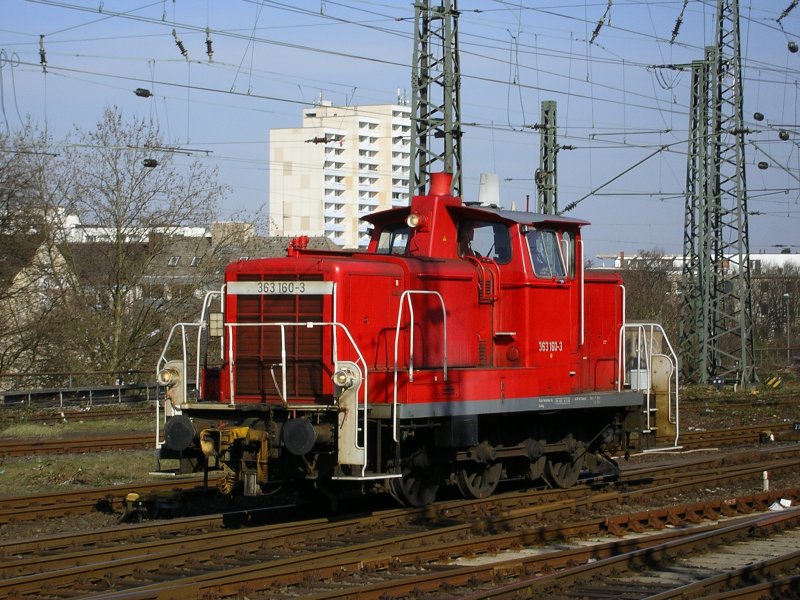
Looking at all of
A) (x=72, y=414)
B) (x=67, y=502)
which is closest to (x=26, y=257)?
(x=72, y=414)

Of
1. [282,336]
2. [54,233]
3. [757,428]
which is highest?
[54,233]

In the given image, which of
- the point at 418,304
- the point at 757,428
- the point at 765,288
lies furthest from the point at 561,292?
the point at 765,288

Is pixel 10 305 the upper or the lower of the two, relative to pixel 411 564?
upper

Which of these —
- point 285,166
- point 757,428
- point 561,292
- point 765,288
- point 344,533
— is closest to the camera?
point 344,533

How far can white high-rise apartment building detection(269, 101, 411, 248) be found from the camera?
11394 cm

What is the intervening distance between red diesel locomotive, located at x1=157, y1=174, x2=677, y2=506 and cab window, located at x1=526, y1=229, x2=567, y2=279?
0.08 feet

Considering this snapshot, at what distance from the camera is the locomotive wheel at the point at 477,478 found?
477 inches

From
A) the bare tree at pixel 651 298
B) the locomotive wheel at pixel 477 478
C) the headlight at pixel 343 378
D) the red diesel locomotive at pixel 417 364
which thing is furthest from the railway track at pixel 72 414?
the bare tree at pixel 651 298

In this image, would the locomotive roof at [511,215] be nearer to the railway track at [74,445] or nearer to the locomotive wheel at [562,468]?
the locomotive wheel at [562,468]

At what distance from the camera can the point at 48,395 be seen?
90.4 ft

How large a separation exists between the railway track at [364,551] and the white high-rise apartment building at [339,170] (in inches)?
3788

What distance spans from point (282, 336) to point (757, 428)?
15834mm

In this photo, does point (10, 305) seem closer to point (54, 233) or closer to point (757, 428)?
point (54, 233)

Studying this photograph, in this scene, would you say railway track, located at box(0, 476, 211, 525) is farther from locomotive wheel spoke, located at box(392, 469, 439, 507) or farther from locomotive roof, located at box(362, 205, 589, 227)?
locomotive roof, located at box(362, 205, 589, 227)
